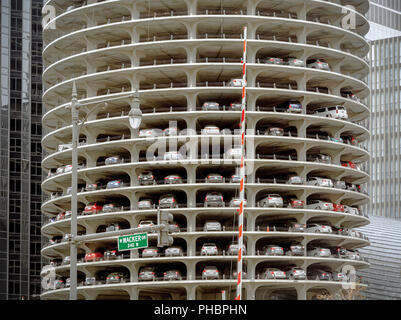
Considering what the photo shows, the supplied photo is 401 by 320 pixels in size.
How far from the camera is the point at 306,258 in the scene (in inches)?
2817

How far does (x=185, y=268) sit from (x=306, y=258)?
543 inches

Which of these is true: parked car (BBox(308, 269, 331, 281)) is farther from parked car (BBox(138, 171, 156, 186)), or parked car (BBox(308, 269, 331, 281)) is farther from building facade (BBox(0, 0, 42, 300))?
building facade (BBox(0, 0, 42, 300))

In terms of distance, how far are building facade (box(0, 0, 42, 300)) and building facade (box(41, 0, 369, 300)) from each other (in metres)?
46.6

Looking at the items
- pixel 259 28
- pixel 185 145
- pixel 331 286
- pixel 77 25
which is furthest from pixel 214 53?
pixel 331 286

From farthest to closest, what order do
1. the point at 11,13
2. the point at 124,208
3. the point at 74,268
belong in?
1. the point at 11,13
2. the point at 124,208
3. the point at 74,268

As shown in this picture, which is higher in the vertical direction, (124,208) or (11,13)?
A: (11,13)

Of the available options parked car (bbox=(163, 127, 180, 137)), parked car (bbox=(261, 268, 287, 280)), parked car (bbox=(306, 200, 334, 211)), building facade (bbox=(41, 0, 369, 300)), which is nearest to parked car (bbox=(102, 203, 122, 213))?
building facade (bbox=(41, 0, 369, 300))

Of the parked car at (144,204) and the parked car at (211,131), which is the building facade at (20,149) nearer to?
the parked car at (144,204)

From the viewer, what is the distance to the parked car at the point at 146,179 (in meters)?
72.6

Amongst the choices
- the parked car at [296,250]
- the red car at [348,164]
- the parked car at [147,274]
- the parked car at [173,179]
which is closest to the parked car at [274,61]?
the red car at [348,164]

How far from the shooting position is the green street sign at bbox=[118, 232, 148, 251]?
31.6m

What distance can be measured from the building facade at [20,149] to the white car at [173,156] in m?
63.3

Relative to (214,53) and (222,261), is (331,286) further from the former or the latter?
(214,53)

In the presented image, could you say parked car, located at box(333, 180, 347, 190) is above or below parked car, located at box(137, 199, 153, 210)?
above
